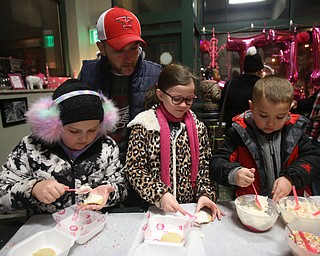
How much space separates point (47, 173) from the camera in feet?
3.67

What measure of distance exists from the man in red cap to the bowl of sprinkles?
925 millimetres

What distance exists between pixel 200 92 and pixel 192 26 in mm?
929

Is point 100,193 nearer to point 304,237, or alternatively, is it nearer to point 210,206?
point 210,206

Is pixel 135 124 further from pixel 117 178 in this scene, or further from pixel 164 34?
pixel 164 34

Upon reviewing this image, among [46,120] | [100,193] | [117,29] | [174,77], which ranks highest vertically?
[117,29]

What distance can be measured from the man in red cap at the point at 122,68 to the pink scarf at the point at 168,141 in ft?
0.88

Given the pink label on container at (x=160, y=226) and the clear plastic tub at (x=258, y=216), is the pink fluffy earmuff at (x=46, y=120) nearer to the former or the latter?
the pink label on container at (x=160, y=226)

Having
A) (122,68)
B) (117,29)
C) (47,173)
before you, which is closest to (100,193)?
(47,173)

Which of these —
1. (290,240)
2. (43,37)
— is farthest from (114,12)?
(43,37)

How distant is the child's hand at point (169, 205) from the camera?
3.37 feet

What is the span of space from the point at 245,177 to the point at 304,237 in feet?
1.01

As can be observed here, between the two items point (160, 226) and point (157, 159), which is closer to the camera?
point (160, 226)

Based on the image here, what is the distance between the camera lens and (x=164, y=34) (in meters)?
3.41

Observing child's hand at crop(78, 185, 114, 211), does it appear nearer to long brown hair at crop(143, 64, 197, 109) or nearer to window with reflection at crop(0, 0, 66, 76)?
long brown hair at crop(143, 64, 197, 109)
